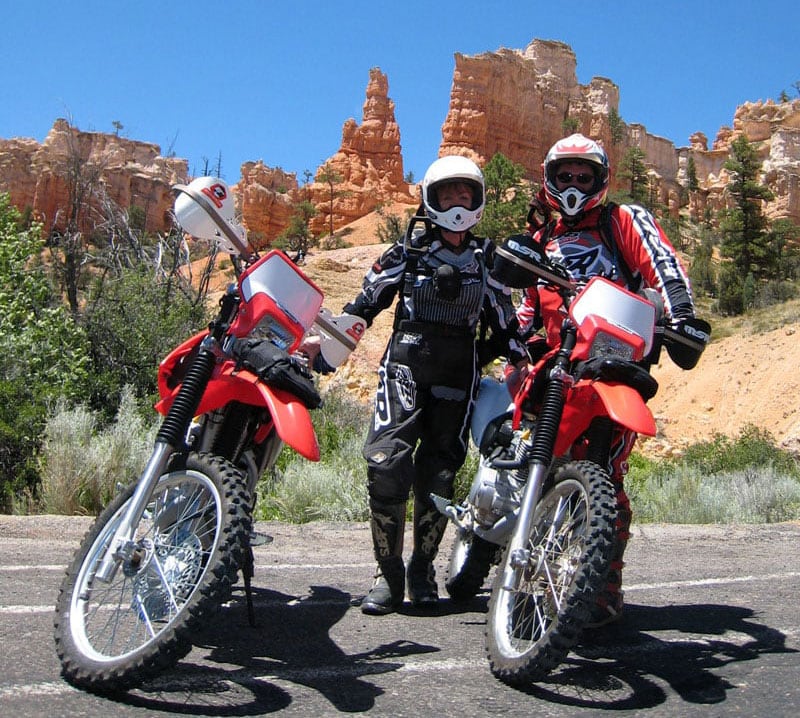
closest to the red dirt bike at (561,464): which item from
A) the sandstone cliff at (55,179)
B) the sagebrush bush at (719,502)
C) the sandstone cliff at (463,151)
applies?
the sagebrush bush at (719,502)

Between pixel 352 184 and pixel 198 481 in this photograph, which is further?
pixel 352 184

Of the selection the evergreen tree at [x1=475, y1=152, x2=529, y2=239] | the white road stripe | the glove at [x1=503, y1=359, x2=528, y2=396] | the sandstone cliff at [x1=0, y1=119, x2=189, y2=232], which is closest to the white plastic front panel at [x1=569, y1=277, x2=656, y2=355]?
the glove at [x1=503, y1=359, x2=528, y2=396]

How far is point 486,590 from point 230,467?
2345 millimetres

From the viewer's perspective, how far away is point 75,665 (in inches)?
116

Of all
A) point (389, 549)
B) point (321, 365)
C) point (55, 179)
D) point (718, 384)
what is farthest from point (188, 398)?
point (55, 179)

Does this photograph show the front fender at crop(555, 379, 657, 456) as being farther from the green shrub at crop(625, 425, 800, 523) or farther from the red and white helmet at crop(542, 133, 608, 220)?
the green shrub at crop(625, 425, 800, 523)

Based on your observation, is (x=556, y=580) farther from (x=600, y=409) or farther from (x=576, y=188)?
(x=576, y=188)

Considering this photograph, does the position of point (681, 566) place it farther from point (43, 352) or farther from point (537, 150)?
point (537, 150)

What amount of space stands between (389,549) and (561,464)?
1066 mm

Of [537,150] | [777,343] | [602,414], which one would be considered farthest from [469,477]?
[537,150]

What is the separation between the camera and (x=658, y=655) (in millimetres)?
3742

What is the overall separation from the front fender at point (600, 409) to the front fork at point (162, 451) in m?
1.38

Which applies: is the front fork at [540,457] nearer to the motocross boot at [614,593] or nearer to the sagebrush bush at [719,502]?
the motocross boot at [614,593]

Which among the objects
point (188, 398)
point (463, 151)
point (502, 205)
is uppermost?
point (463, 151)
